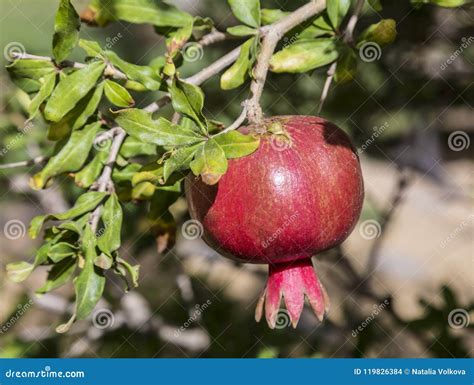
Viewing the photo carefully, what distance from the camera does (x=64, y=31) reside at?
4.27 ft

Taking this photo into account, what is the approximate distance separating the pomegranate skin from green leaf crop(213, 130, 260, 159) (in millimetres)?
49

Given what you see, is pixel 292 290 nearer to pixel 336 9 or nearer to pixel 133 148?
pixel 133 148

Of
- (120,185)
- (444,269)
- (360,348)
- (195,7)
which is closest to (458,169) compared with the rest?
(444,269)

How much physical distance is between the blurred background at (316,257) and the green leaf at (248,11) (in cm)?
40

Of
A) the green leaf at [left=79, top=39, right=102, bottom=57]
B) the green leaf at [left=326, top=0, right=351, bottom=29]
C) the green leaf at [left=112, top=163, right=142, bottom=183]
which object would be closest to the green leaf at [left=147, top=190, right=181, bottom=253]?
the green leaf at [left=112, top=163, right=142, bottom=183]

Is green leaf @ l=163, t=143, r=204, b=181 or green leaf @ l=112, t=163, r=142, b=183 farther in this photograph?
green leaf @ l=112, t=163, r=142, b=183

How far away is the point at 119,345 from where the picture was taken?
7.06 feet

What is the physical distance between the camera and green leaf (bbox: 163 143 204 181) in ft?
3.64

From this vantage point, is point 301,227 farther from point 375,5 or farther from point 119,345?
point 119,345

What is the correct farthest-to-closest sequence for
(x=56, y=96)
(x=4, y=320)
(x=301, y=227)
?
(x=4, y=320) < (x=56, y=96) < (x=301, y=227)

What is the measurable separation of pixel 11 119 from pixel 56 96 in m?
0.79

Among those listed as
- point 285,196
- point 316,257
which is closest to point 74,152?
point 285,196

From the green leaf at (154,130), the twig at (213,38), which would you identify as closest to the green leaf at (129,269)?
the green leaf at (154,130)

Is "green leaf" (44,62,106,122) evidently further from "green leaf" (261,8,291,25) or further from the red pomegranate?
"green leaf" (261,8,291,25)
